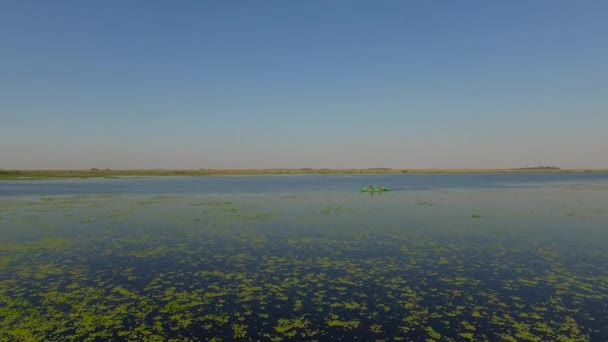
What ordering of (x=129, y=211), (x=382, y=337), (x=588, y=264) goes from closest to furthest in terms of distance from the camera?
(x=382, y=337) < (x=588, y=264) < (x=129, y=211)

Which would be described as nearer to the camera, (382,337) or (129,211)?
(382,337)

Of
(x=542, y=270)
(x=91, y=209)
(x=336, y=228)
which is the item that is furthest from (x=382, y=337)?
(x=91, y=209)

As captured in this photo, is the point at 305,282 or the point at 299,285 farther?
the point at 305,282

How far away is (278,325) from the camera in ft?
46.7

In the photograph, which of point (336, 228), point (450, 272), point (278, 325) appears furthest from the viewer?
point (336, 228)

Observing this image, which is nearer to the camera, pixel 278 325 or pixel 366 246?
pixel 278 325

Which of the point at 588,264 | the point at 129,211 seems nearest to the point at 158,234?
the point at 129,211

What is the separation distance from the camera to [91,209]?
170 ft

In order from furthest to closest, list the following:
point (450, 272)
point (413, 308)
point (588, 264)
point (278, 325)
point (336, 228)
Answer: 1. point (336, 228)
2. point (588, 264)
3. point (450, 272)
4. point (413, 308)
5. point (278, 325)

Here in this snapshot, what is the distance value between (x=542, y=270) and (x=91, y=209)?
167 feet

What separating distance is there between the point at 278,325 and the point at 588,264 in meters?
19.3

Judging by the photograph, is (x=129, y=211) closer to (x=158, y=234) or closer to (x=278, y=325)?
(x=158, y=234)

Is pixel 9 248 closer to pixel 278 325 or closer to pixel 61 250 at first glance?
pixel 61 250

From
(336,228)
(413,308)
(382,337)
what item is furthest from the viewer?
(336,228)
